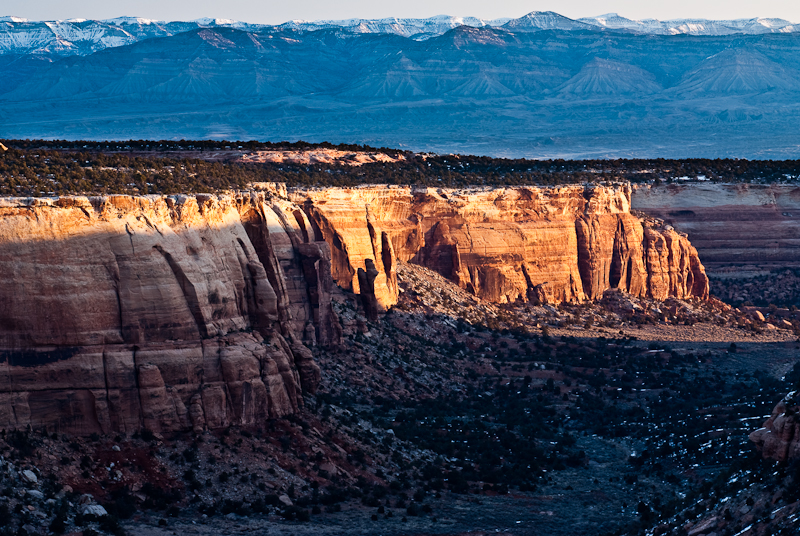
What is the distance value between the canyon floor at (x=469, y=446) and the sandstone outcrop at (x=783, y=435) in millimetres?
408

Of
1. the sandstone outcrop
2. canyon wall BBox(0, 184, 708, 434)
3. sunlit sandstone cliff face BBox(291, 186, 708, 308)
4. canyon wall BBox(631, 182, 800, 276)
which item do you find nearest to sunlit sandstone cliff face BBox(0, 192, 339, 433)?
canyon wall BBox(0, 184, 708, 434)

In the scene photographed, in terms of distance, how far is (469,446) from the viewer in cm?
4762

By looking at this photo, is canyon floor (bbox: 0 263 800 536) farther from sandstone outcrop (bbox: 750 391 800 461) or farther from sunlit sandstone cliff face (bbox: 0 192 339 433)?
sunlit sandstone cliff face (bbox: 0 192 339 433)

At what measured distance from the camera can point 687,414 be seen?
53.4 meters

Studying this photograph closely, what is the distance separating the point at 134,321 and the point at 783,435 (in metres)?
18.3

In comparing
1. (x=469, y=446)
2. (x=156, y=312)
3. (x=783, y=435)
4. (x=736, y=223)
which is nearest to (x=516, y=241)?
(x=736, y=223)

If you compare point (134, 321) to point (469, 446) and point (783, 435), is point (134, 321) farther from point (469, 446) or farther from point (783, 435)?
point (783, 435)

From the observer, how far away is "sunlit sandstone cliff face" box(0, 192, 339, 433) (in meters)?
35.0

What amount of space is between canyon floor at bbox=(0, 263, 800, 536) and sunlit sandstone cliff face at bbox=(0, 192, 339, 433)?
2.68 feet

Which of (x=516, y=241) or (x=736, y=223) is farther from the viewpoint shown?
(x=736, y=223)

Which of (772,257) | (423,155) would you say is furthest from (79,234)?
(772,257)

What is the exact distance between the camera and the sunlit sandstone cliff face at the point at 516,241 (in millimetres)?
63719

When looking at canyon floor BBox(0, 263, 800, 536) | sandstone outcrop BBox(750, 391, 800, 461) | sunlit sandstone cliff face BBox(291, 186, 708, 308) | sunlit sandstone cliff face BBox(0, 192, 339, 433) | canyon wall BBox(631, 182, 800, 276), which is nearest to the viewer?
sandstone outcrop BBox(750, 391, 800, 461)

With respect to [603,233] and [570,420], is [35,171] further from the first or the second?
[603,233]
